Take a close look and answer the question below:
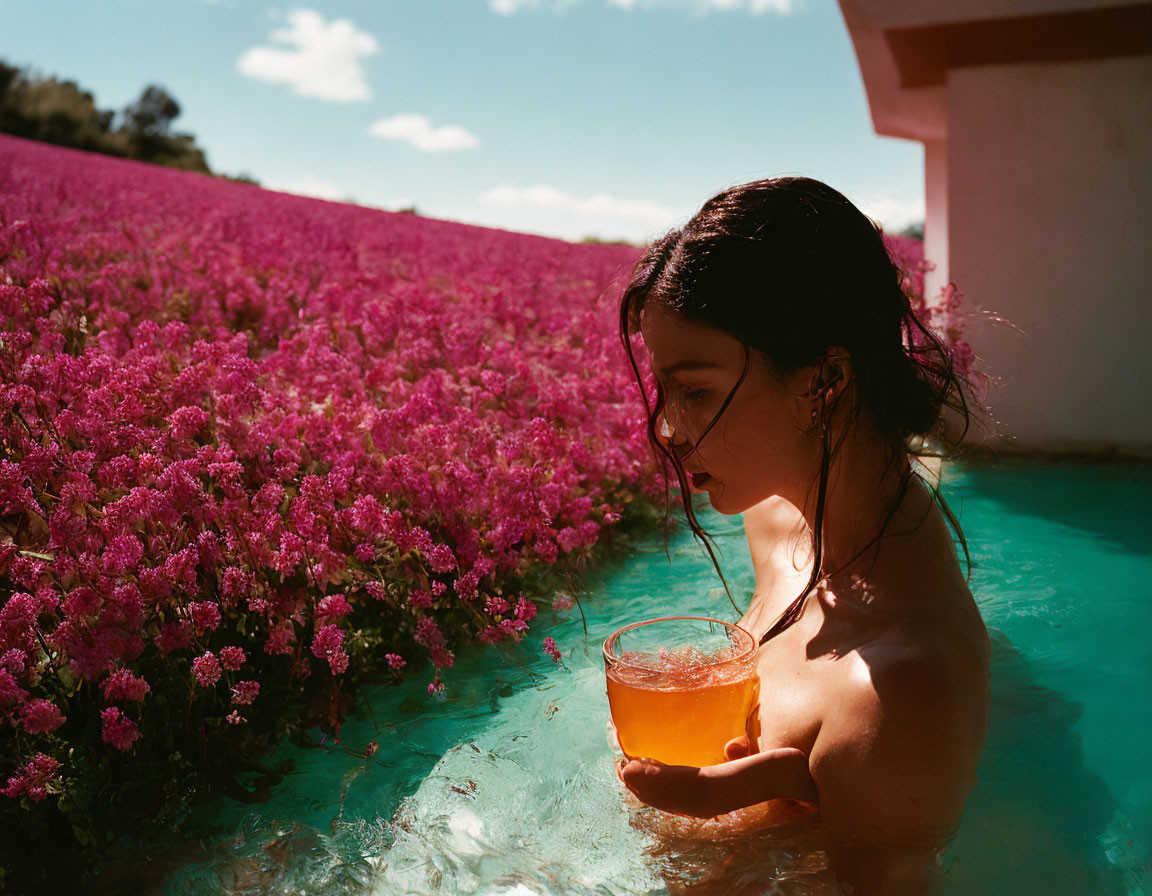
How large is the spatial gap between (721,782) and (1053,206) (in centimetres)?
563

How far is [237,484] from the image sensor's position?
2850mm

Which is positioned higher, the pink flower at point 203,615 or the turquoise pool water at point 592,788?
the pink flower at point 203,615

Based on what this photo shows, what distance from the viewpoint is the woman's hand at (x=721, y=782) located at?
1710 mm

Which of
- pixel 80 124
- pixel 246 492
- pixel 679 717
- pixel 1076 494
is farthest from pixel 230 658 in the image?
pixel 80 124

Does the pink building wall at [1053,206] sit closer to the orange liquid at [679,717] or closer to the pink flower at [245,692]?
the orange liquid at [679,717]

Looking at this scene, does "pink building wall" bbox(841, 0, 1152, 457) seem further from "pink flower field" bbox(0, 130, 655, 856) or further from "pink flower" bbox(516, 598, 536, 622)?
"pink flower" bbox(516, 598, 536, 622)

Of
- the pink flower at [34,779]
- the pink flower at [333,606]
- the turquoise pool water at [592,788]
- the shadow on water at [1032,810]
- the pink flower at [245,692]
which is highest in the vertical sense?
the pink flower at [333,606]

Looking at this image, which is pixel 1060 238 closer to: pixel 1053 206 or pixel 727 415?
pixel 1053 206

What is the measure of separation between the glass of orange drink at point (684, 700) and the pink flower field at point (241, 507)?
1.00 meters

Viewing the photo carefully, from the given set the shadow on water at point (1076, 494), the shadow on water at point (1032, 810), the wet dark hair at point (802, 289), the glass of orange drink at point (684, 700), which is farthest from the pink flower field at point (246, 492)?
the shadow on water at point (1076, 494)

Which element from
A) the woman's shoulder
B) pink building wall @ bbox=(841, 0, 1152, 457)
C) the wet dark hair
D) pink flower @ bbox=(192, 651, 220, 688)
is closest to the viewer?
the woman's shoulder

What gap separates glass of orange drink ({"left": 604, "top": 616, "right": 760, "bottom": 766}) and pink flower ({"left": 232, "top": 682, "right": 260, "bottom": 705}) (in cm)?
101

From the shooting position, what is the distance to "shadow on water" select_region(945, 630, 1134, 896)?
2301mm

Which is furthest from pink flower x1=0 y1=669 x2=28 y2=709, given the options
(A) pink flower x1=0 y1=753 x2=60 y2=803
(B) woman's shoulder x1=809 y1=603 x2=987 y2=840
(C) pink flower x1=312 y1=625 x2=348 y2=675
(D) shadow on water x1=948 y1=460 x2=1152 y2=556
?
(D) shadow on water x1=948 y1=460 x2=1152 y2=556
